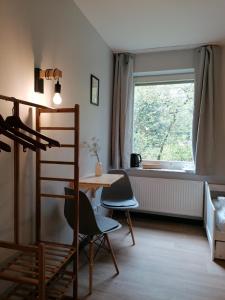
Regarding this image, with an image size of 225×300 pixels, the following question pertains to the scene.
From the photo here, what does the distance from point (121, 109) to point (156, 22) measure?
1319mm

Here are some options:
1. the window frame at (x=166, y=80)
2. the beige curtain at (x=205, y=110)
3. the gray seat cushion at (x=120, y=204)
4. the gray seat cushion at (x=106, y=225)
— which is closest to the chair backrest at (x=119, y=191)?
the gray seat cushion at (x=120, y=204)

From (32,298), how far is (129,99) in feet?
9.36

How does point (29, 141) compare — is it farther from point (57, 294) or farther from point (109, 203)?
point (109, 203)

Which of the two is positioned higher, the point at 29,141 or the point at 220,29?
the point at 220,29

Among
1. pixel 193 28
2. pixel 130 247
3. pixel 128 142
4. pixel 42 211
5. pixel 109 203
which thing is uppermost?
pixel 193 28

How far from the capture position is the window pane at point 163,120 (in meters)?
3.81

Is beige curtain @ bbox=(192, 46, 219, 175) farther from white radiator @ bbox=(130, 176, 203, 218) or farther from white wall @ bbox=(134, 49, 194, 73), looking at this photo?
white radiator @ bbox=(130, 176, 203, 218)

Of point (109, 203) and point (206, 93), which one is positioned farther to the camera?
point (206, 93)

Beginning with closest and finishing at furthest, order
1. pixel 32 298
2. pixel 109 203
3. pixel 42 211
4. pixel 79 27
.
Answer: pixel 32 298
pixel 42 211
pixel 79 27
pixel 109 203

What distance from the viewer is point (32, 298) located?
1.73 meters

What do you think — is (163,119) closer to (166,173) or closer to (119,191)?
(166,173)

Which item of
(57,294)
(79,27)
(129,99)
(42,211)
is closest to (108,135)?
(129,99)

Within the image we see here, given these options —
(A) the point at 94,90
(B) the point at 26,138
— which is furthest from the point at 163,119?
(B) the point at 26,138

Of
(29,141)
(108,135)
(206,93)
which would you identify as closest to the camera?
(29,141)
